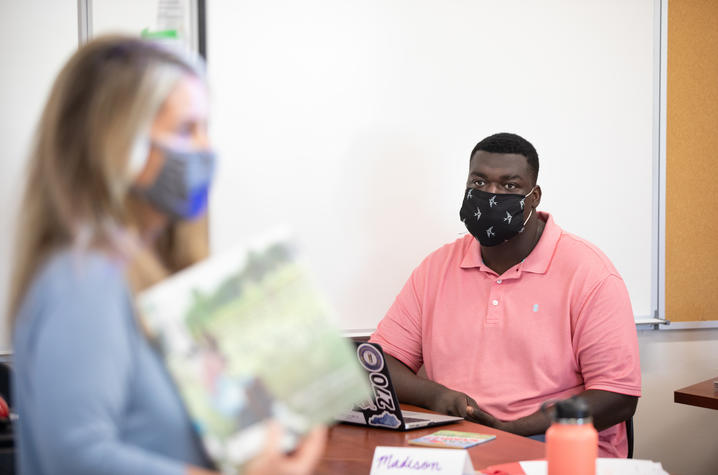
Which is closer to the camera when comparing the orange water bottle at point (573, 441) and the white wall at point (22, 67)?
the orange water bottle at point (573, 441)

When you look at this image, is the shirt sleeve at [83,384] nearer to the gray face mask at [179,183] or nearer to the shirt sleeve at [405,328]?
the gray face mask at [179,183]

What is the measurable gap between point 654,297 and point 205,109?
2.45 metres

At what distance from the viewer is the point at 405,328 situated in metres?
2.33

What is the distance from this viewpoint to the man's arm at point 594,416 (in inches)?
75.2

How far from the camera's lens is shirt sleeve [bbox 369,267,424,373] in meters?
2.31

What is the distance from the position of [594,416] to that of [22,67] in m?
1.82

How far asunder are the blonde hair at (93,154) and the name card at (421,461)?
2.33ft

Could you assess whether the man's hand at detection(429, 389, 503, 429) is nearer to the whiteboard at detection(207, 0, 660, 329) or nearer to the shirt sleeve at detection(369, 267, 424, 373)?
the shirt sleeve at detection(369, 267, 424, 373)

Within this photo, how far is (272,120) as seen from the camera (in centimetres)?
242

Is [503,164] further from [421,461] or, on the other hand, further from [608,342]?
[421,461]

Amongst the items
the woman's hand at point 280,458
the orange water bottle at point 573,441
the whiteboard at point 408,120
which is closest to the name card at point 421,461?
the orange water bottle at point 573,441

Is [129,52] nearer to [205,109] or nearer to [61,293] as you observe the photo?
[205,109]

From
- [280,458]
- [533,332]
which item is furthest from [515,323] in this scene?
[280,458]

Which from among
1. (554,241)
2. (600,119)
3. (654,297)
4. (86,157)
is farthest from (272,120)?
(86,157)
